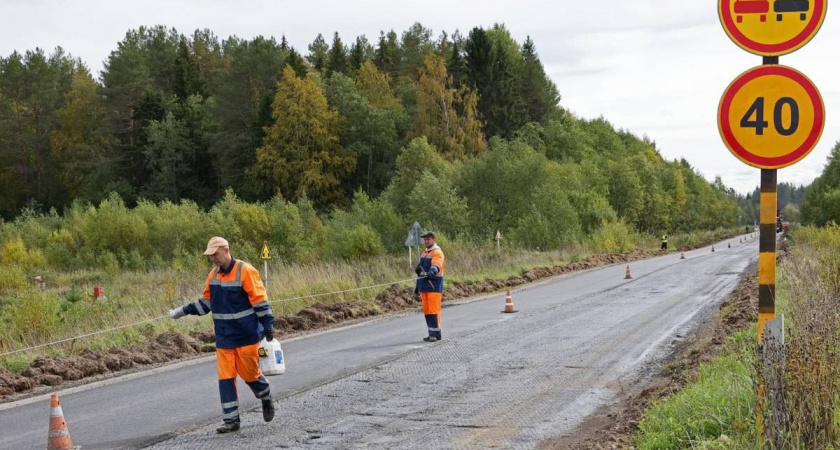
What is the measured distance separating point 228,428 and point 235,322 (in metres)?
1.05

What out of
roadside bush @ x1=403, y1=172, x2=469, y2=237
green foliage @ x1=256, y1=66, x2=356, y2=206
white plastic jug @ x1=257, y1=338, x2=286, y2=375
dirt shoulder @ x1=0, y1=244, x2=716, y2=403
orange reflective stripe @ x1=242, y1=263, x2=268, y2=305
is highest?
green foliage @ x1=256, y1=66, x2=356, y2=206

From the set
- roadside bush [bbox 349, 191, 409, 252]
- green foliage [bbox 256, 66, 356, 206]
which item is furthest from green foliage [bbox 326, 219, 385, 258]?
green foliage [bbox 256, 66, 356, 206]

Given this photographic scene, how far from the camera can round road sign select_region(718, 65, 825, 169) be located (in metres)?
5.23

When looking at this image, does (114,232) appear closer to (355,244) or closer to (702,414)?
(355,244)

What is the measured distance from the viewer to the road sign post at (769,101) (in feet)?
17.2

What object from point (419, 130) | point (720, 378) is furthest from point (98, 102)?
point (720, 378)

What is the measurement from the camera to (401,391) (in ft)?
34.0

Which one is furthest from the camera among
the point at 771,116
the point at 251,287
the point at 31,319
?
the point at 31,319

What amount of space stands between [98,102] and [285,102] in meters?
27.2

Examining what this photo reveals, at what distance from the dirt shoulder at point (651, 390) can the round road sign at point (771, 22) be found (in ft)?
11.4

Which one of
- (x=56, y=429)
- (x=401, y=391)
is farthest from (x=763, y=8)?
(x=56, y=429)

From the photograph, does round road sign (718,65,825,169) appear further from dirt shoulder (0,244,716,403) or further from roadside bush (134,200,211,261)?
roadside bush (134,200,211,261)

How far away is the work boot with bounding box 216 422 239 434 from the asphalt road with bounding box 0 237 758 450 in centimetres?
12

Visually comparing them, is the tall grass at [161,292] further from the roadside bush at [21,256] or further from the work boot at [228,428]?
the work boot at [228,428]
